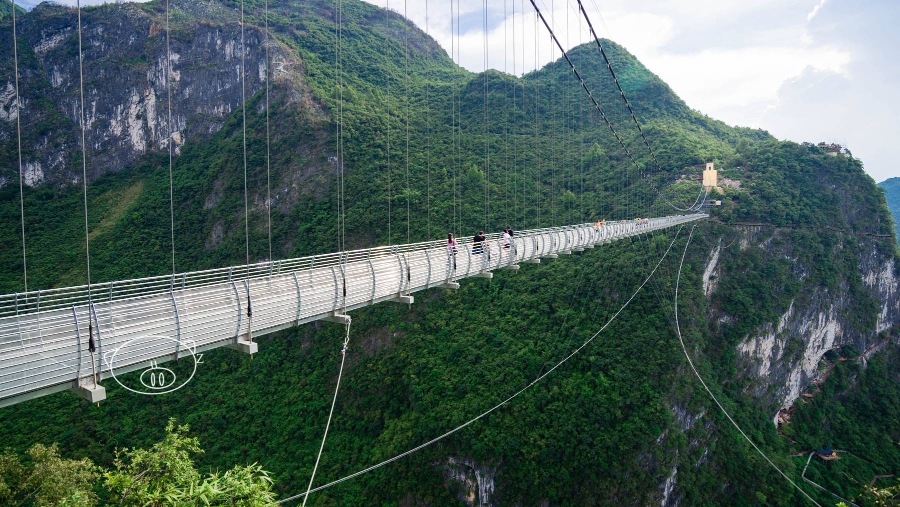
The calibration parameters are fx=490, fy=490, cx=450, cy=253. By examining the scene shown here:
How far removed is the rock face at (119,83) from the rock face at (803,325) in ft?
138

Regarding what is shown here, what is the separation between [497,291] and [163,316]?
1962 centimetres

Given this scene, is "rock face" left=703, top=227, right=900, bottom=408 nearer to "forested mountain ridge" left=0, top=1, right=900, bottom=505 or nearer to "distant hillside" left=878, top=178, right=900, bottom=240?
"forested mountain ridge" left=0, top=1, right=900, bottom=505

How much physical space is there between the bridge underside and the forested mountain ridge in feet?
39.2

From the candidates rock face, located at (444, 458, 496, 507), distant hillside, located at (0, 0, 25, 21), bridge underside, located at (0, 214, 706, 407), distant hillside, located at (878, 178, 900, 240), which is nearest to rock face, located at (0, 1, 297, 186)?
distant hillside, located at (0, 0, 25, 21)

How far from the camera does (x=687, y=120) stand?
47.0m

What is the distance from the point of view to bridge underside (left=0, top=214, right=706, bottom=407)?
14.2 feet

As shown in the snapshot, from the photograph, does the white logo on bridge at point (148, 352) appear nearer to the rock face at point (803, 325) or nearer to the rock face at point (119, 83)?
the rock face at point (803, 325)

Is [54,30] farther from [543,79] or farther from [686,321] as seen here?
[686,321]

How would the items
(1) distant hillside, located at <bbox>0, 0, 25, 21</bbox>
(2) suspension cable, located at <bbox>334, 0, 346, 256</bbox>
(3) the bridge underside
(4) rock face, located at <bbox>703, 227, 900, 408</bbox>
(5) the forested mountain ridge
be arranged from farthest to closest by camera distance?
(1) distant hillside, located at <bbox>0, 0, 25, 21</bbox>
(4) rock face, located at <bbox>703, 227, 900, 408</bbox>
(2) suspension cable, located at <bbox>334, 0, 346, 256</bbox>
(5) the forested mountain ridge
(3) the bridge underside

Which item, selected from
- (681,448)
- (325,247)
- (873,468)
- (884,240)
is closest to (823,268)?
(884,240)

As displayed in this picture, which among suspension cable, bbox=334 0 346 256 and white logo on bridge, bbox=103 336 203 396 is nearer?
white logo on bridge, bbox=103 336 203 396

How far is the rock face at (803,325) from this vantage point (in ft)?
79.3

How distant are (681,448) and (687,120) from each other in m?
38.0

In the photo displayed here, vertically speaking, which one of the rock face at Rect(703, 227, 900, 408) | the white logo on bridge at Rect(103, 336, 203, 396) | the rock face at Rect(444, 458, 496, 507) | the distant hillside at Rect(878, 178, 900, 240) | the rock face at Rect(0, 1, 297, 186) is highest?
the rock face at Rect(0, 1, 297, 186)
